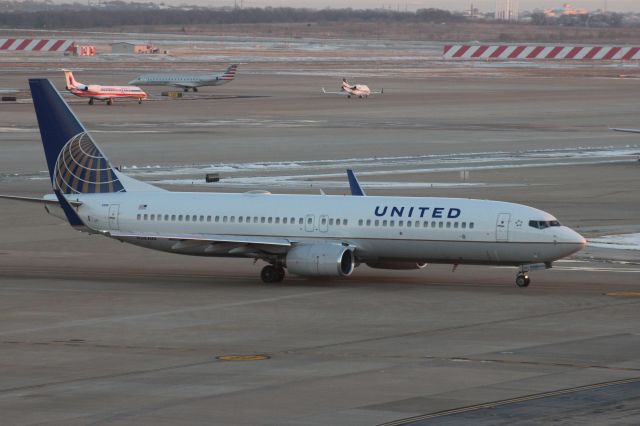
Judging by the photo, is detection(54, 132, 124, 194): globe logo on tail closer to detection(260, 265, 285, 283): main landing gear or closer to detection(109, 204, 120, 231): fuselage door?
detection(109, 204, 120, 231): fuselage door

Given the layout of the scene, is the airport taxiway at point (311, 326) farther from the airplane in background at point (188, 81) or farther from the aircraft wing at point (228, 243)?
the airplane in background at point (188, 81)

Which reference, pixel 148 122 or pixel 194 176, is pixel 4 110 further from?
pixel 194 176

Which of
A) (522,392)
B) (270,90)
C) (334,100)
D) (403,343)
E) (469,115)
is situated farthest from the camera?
(270,90)

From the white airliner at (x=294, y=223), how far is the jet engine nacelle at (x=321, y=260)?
35 mm

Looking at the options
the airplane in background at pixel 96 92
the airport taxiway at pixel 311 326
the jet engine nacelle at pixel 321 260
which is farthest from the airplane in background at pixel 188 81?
the jet engine nacelle at pixel 321 260

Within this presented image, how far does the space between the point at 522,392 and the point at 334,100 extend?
138 m

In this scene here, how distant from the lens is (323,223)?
167ft

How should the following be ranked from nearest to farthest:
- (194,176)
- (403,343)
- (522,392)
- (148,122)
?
1. (522,392)
2. (403,343)
3. (194,176)
4. (148,122)

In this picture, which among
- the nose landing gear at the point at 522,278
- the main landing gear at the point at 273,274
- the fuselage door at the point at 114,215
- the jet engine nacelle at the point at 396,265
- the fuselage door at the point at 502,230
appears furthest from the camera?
the fuselage door at the point at 114,215

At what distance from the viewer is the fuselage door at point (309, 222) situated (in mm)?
50875

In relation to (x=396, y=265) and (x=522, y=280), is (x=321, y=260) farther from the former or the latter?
(x=522, y=280)

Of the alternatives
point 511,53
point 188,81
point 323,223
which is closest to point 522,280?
point 323,223

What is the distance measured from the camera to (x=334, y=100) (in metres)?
168

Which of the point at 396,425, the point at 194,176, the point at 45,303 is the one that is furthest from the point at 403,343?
the point at 194,176
